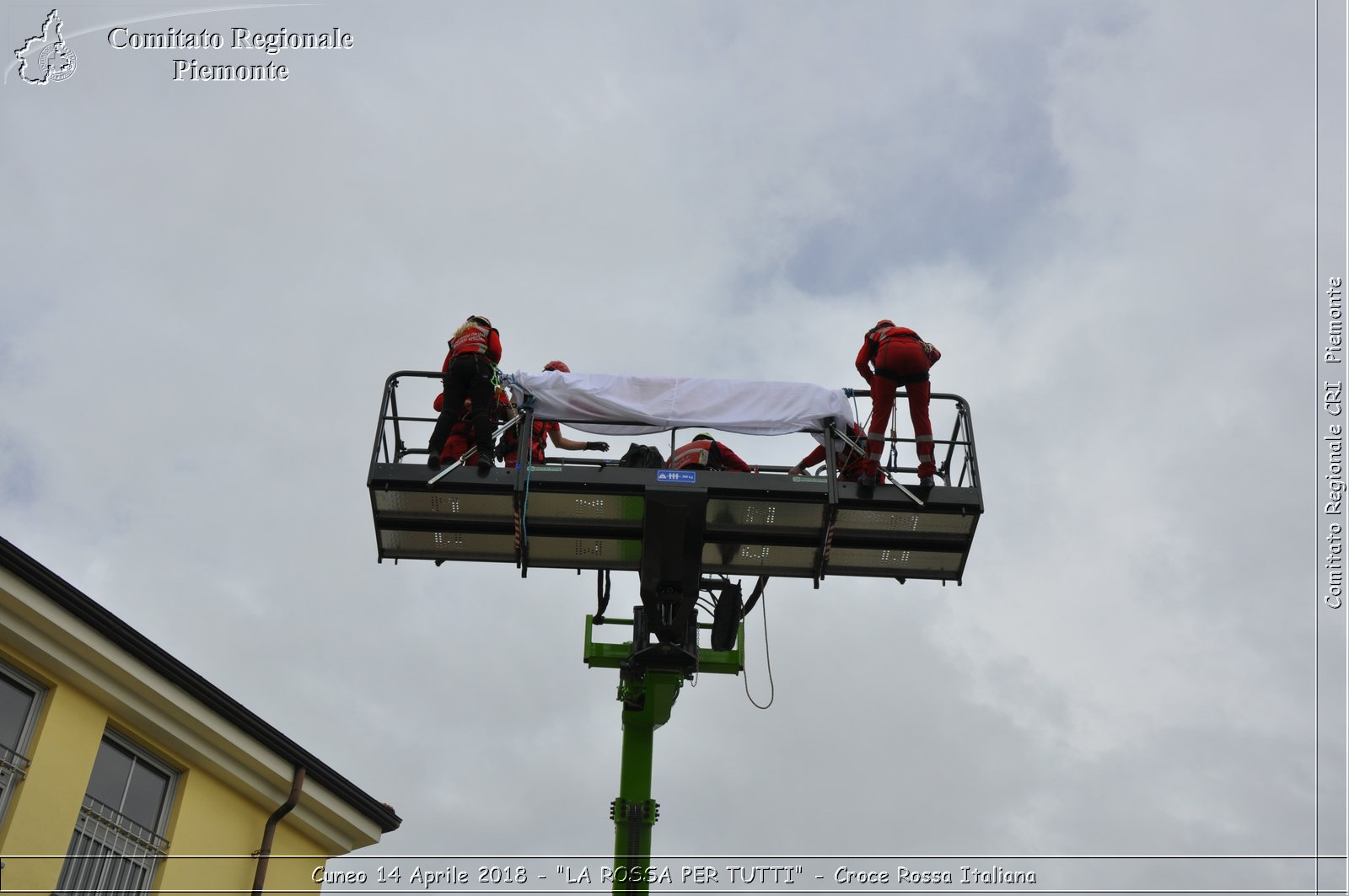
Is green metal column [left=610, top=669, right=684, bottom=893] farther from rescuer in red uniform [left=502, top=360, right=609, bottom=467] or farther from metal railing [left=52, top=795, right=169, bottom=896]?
metal railing [left=52, top=795, right=169, bottom=896]

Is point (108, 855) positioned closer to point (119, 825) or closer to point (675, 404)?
point (119, 825)

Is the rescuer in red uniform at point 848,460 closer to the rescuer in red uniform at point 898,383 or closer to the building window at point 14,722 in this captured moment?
the rescuer in red uniform at point 898,383

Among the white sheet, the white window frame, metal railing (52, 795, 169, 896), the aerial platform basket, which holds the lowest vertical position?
metal railing (52, 795, 169, 896)

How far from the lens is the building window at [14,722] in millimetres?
11961

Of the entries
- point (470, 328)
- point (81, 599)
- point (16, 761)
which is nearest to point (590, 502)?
point (470, 328)

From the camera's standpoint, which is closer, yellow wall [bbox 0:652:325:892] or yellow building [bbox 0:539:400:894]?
yellow wall [bbox 0:652:325:892]

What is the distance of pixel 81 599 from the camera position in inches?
492

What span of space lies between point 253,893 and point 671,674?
6.19 m

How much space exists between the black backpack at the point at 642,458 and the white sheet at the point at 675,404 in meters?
0.38

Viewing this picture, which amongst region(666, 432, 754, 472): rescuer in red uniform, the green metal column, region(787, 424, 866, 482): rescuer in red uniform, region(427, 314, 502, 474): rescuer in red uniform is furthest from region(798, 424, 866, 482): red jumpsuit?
region(427, 314, 502, 474): rescuer in red uniform

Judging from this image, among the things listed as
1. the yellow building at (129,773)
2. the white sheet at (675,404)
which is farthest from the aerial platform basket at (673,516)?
the yellow building at (129,773)

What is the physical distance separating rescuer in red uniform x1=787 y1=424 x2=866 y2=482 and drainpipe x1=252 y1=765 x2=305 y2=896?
762 cm

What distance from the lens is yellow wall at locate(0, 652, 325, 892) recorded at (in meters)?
12.0

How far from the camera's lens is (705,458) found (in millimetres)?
12195
